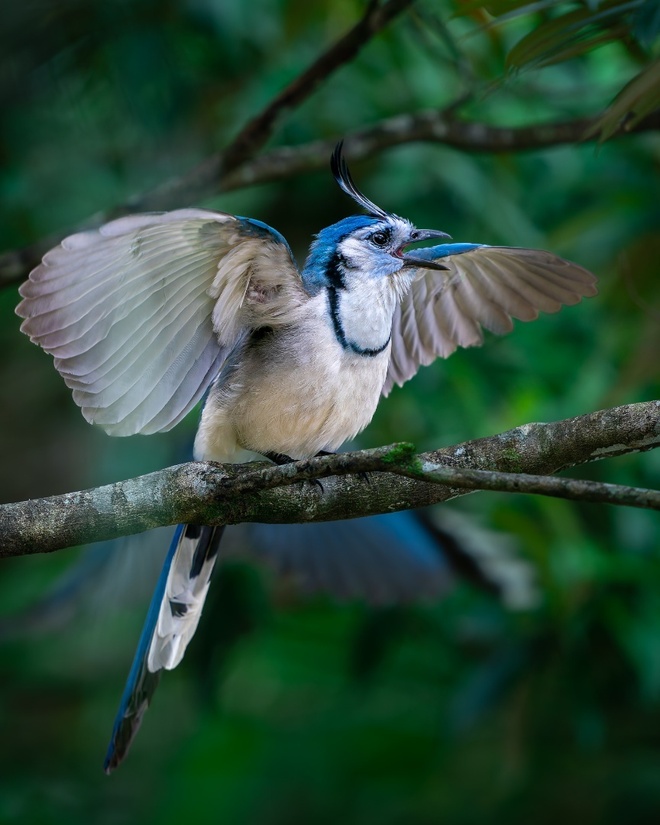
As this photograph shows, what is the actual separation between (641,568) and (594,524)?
0.54 meters

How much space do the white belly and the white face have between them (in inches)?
9.8

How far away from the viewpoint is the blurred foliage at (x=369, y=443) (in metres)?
3.73

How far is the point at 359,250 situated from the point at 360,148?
29.5 inches

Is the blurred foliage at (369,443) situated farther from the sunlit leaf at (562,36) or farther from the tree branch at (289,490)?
the tree branch at (289,490)

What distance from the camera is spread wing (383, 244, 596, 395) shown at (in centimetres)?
307

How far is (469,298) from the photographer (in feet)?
10.9

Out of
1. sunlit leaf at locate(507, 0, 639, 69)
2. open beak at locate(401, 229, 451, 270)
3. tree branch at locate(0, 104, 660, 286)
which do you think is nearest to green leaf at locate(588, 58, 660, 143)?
sunlit leaf at locate(507, 0, 639, 69)

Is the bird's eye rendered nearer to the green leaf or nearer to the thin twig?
the green leaf

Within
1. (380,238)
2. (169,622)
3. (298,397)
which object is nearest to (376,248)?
(380,238)

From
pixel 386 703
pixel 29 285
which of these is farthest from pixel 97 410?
pixel 386 703

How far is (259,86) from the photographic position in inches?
167

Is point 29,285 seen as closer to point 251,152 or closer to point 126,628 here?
point 251,152

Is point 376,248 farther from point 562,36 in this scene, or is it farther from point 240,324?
point 562,36

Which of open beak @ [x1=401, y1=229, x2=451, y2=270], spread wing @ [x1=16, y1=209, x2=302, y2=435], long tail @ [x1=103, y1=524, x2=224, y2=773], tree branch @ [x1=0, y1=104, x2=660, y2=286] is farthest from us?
tree branch @ [x1=0, y1=104, x2=660, y2=286]
